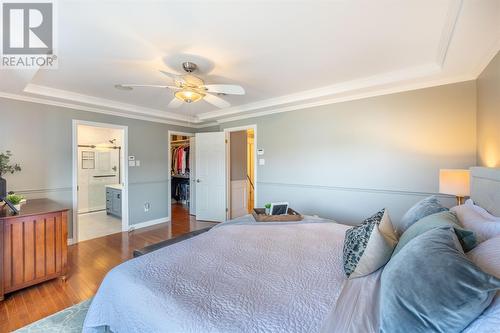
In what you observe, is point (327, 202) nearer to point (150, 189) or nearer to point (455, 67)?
point (455, 67)

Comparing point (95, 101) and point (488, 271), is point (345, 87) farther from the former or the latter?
point (95, 101)

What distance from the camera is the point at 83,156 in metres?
5.84

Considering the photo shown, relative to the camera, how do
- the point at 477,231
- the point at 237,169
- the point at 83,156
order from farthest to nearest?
the point at 83,156 → the point at 237,169 → the point at 477,231

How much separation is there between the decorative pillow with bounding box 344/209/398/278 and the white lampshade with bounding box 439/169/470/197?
53.9 inches

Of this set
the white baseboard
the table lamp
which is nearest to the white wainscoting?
the white baseboard

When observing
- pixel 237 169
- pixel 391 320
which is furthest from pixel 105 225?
pixel 391 320

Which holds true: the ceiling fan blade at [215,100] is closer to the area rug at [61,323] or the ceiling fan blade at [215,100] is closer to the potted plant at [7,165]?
the area rug at [61,323]

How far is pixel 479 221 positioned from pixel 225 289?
1475 millimetres

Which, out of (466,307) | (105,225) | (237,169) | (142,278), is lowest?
(105,225)

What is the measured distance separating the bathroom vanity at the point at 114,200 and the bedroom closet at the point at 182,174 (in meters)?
1.21

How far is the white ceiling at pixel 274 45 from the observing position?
156cm

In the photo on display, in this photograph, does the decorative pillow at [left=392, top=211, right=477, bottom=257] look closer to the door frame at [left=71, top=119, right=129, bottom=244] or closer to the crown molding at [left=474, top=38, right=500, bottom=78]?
the crown molding at [left=474, top=38, right=500, bottom=78]

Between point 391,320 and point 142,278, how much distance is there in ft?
3.87

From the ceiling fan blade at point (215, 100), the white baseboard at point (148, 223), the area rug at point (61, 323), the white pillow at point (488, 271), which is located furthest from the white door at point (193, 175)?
the white pillow at point (488, 271)
